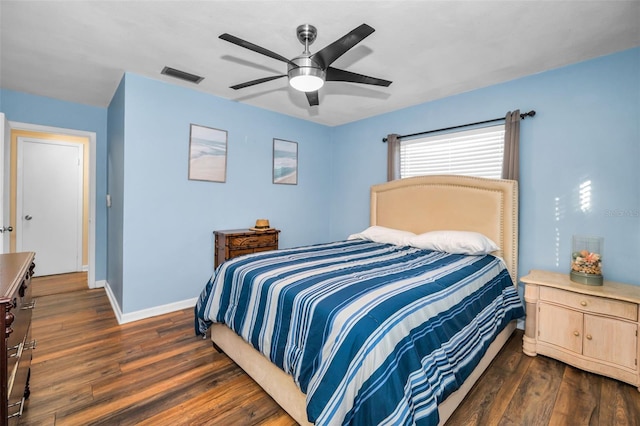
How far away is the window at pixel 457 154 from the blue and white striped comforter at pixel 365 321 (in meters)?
1.27

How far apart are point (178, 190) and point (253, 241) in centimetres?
106

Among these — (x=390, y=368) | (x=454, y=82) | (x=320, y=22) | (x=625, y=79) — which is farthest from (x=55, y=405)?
(x=625, y=79)

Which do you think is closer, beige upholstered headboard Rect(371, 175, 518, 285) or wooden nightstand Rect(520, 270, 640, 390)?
wooden nightstand Rect(520, 270, 640, 390)

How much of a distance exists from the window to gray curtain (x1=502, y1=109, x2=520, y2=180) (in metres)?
0.14

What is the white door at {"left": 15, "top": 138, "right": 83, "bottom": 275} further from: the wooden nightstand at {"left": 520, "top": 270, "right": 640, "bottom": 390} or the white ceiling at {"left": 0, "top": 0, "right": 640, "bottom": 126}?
the wooden nightstand at {"left": 520, "top": 270, "right": 640, "bottom": 390}

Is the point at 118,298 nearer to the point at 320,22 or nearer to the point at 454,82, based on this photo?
the point at 320,22

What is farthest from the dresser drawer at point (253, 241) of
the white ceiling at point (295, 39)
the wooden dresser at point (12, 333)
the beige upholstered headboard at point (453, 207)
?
the wooden dresser at point (12, 333)

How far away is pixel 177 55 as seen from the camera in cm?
266

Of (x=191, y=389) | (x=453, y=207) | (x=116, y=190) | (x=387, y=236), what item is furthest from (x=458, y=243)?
(x=116, y=190)

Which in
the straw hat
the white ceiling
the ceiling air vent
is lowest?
the straw hat

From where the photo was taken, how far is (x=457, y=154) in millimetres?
3561

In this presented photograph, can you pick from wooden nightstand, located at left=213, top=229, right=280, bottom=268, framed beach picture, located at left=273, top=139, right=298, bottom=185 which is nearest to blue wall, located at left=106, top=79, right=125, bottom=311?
wooden nightstand, located at left=213, top=229, right=280, bottom=268

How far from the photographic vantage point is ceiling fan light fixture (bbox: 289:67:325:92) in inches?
78.8

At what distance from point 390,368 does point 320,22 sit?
7.38ft
